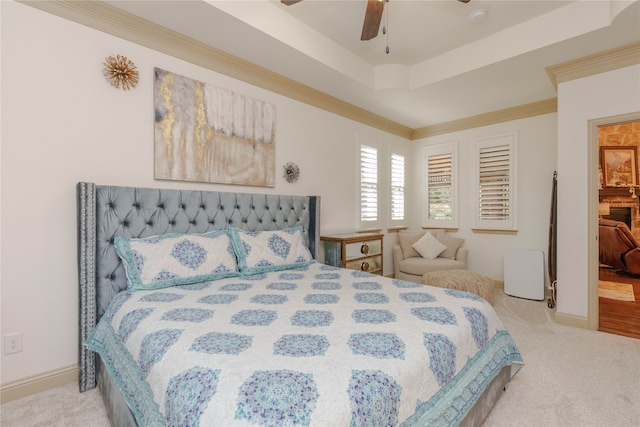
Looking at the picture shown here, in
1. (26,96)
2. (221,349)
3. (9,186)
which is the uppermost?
(26,96)

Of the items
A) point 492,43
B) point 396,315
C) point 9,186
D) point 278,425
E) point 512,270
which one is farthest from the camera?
point 512,270

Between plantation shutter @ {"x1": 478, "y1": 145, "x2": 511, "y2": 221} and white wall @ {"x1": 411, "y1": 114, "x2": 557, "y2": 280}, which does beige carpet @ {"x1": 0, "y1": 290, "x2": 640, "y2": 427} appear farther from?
plantation shutter @ {"x1": 478, "y1": 145, "x2": 511, "y2": 221}

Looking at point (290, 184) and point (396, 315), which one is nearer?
point (396, 315)

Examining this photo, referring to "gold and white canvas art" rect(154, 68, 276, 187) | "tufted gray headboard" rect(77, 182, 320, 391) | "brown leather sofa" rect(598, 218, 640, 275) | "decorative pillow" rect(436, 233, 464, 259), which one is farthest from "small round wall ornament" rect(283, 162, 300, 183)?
"brown leather sofa" rect(598, 218, 640, 275)

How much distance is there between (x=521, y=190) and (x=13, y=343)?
539 centimetres

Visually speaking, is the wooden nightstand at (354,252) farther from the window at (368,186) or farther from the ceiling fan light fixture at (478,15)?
the ceiling fan light fixture at (478,15)

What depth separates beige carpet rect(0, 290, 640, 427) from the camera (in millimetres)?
1711

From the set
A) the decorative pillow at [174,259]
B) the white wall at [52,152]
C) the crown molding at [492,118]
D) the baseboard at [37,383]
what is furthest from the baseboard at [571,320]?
the baseboard at [37,383]

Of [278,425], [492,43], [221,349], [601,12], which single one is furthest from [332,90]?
[278,425]

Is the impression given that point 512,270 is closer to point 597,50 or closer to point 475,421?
point 597,50

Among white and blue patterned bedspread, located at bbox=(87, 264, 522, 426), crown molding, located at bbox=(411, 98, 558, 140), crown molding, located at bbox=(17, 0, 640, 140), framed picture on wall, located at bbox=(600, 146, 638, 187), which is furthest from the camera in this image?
framed picture on wall, located at bbox=(600, 146, 638, 187)

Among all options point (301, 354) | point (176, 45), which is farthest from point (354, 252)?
point (176, 45)

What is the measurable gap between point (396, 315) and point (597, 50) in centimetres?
319

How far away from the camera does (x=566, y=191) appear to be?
3.10m
